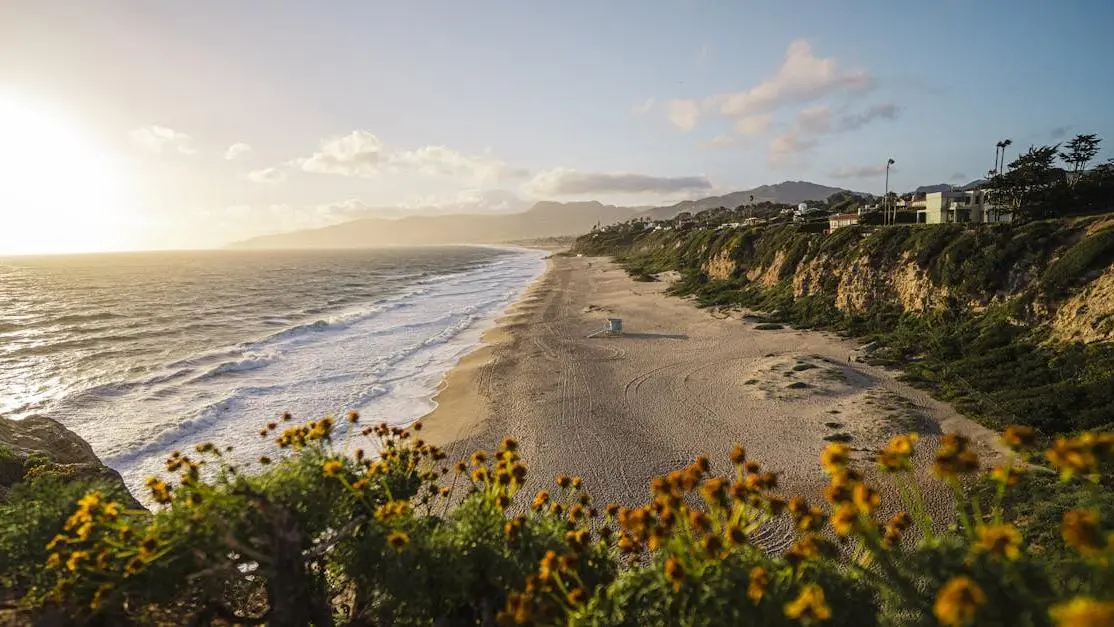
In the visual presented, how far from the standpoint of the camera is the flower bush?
2.95 metres

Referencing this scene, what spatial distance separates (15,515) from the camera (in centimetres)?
432

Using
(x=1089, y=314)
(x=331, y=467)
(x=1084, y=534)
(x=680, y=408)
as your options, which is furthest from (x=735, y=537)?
(x=1089, y=314)

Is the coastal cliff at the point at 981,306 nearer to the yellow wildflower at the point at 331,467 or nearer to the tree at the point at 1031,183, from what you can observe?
the tree at the point at 1031,183

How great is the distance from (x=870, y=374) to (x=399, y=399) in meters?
17.8

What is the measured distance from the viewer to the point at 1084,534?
7.43ft

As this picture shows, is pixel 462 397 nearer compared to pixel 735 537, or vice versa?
pixel 735 537

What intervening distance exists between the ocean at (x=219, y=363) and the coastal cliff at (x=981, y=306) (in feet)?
60.2

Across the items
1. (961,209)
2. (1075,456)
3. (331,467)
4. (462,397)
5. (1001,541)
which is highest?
Result: (961,209)

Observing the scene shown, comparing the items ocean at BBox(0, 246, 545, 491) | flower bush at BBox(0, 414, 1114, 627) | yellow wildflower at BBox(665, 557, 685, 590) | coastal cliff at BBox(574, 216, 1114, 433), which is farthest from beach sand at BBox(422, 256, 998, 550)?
yellow wildflower at BBox(665, 557, 685, 590)

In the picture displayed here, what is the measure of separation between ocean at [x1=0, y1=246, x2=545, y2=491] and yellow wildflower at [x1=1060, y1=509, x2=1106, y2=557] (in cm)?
1724

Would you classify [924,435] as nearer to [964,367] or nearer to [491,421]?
[964,367]

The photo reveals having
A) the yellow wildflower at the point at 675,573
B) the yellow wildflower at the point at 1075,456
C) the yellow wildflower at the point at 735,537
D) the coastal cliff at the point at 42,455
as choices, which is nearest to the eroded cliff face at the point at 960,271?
the yellow wildflower at the point at 1075,456

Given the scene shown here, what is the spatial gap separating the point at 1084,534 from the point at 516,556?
3273mm

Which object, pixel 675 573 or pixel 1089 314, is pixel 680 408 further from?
pixel 675 573
